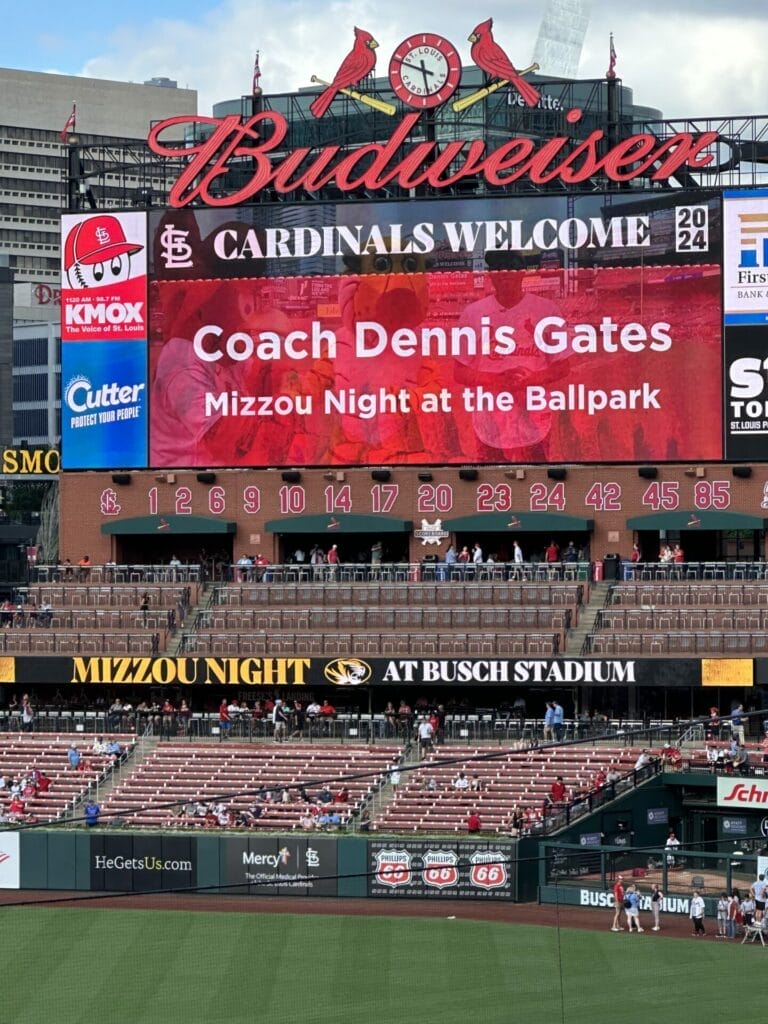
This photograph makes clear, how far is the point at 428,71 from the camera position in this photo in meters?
58.7

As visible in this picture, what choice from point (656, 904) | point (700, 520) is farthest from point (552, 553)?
point (656, 904)

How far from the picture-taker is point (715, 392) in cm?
5656

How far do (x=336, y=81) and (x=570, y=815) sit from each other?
23013 millimetres

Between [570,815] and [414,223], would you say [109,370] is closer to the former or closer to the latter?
[414,223]

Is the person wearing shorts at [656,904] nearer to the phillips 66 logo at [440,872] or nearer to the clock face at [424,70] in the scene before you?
the phillips 66 logo at [440,872]

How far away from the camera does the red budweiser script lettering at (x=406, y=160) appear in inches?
2238

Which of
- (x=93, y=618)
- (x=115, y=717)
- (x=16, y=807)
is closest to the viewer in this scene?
(x=16, y=807)

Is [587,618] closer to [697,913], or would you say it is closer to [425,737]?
[425,737]

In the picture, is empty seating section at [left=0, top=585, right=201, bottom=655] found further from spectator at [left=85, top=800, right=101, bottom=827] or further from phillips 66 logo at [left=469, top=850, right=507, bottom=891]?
phillips 66 logo at [left=469, top=850, right=507, bottom=891]

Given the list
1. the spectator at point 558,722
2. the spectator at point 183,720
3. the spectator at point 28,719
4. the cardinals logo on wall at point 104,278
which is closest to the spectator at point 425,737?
the spectator at point 558,722

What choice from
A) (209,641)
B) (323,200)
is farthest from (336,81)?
(209,641)

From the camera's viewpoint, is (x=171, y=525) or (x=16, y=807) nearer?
(x=16, y=807)

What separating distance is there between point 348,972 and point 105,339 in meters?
26.2

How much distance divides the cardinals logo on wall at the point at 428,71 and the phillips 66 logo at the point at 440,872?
2249cm
